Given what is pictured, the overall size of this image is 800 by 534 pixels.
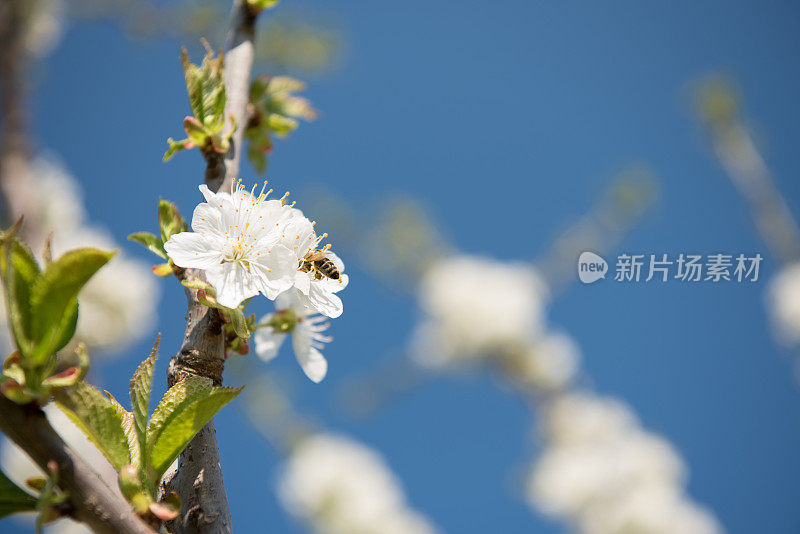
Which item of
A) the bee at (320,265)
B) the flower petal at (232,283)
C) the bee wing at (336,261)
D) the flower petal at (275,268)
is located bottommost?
the flower petal at (232,283)

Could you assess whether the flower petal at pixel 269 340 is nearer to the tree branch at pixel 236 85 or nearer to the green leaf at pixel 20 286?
the tree branch at pixel 236 85

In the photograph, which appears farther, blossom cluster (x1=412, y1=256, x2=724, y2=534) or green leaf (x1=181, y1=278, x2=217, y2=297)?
blossom cluster (x1=412, y1=256, x2=724, y2=534)

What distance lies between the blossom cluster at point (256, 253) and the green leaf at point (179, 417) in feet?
0.21

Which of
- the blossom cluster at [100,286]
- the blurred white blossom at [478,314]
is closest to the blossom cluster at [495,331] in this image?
the blurred white blossom at [478,314]

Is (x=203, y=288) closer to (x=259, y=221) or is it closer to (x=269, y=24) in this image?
(x=259, y=221)

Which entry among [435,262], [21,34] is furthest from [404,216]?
[21,34]

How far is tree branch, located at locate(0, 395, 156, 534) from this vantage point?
1.07 ft

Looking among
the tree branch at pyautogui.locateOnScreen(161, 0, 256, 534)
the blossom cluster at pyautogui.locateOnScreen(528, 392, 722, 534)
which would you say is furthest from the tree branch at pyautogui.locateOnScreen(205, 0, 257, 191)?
the blossom cluster at pyautogui.locateOnScreen(528, 392, 722, 534)

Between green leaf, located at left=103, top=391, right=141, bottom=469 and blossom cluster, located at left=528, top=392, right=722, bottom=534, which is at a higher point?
blossom cluster, located at left=528, top=392, right=722, bottom=534

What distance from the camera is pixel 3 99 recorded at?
140 centimetres

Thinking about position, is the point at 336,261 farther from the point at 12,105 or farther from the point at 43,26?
the point at 43,26

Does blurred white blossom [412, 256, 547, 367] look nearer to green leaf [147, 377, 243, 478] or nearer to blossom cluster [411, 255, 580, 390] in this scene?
blossom cluster [411, 255, 580, 390]

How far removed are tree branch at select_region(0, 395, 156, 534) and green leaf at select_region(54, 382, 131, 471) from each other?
0.03 metres

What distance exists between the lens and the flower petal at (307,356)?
592 mm
